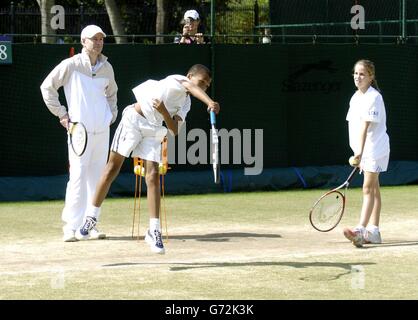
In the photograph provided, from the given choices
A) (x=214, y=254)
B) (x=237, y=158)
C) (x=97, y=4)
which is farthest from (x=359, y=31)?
(x=214, y=254)

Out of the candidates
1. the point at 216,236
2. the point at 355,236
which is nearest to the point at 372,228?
the point at 355,236

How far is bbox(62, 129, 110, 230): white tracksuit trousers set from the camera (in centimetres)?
1067

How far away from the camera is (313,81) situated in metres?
16.3

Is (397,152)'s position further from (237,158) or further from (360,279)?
(360,279)

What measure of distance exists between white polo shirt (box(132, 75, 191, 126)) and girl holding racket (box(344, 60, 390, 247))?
1.63m

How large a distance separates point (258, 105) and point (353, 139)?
18.3ft

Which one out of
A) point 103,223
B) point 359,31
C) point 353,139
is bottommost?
point 103,223

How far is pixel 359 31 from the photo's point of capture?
22078 mm

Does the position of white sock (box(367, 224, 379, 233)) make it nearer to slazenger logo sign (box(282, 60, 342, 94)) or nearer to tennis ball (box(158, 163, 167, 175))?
tennis ball (box(158, 163, 167, 175))

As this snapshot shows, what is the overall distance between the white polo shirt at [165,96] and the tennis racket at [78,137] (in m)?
0.70

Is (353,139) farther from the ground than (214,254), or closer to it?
farther from the ground
